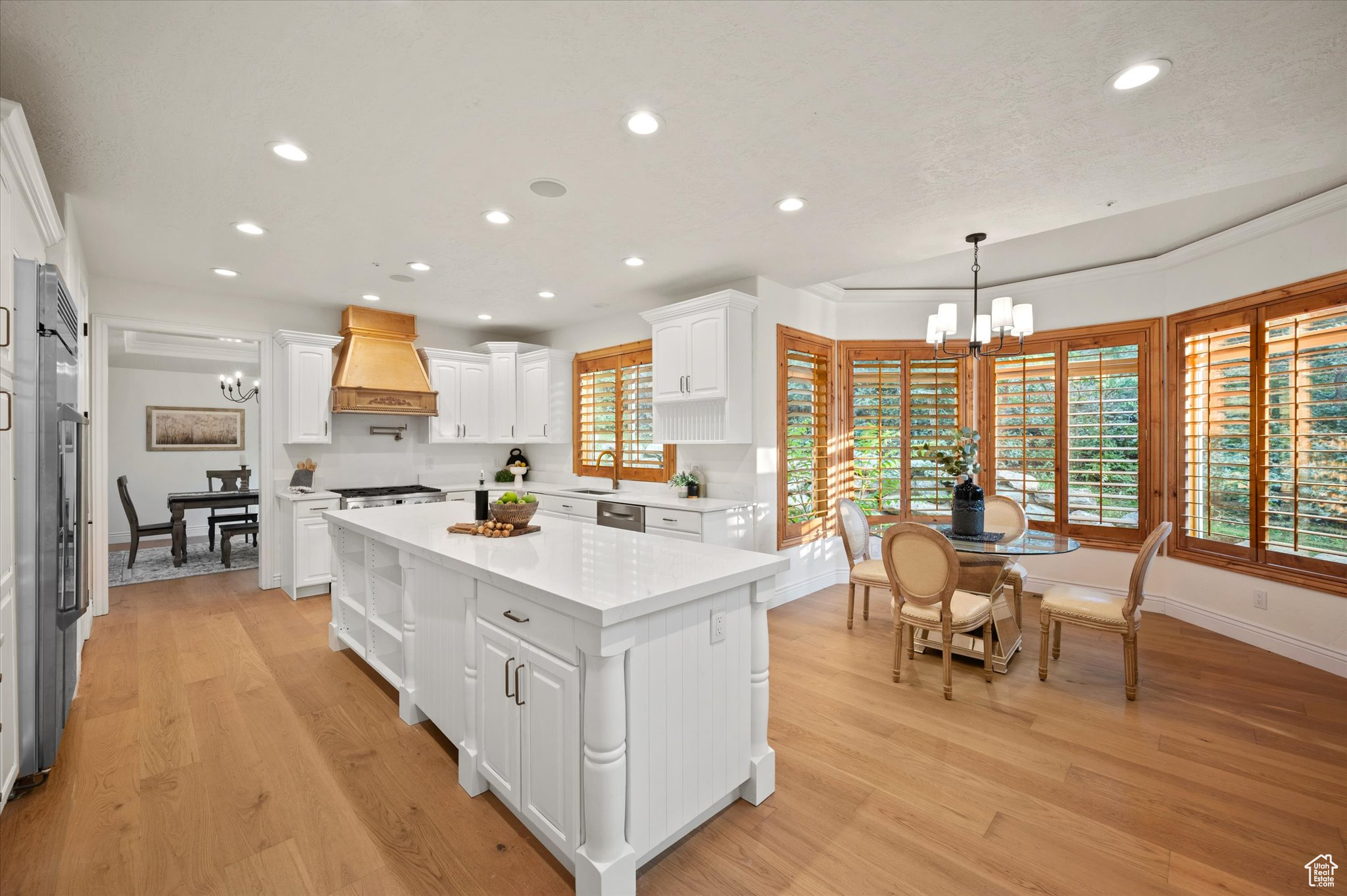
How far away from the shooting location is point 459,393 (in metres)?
6.12

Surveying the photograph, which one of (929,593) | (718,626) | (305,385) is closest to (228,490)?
(305,385)

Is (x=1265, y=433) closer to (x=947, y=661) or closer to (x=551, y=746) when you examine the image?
(x=947, y=661)

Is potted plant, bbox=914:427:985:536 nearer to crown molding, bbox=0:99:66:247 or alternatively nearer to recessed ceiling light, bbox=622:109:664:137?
recessed ceiling light, bbox=622:109:664:137

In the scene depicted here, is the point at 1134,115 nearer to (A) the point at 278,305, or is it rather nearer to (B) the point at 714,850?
(B) the point at 714,850

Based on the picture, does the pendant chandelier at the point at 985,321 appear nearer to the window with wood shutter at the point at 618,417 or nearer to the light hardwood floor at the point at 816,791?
the light hardwood floor at the point at 816,791

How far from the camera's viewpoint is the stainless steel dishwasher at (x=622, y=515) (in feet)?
15.1

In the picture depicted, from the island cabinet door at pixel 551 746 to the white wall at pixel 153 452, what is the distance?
7.95 m

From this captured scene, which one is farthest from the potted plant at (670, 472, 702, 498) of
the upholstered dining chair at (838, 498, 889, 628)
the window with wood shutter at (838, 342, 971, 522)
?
the window with wood shutter at (838, 342, 971, 522)

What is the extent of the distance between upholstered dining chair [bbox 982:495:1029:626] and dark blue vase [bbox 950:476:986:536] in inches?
14.3

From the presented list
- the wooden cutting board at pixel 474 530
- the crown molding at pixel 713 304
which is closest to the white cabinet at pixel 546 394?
the crown molding at pixel 713 304

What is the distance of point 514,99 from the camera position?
215 centimetres

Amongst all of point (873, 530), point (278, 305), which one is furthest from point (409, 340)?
point (873, 530)

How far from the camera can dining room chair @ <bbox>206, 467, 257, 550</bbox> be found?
6844 millimetres

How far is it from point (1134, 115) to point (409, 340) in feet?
18.7
